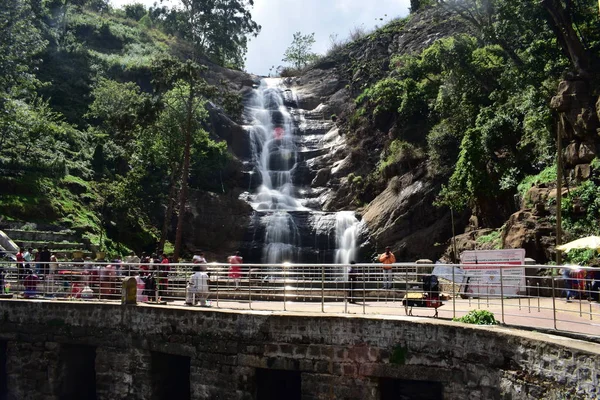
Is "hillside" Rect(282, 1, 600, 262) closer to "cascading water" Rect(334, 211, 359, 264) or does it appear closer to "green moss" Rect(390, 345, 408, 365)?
"cascading water" Rect(334, 211, 359, 264)

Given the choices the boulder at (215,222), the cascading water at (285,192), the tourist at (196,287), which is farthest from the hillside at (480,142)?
the tourist at (196,287)

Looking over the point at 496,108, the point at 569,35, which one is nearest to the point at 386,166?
the point at 496,108

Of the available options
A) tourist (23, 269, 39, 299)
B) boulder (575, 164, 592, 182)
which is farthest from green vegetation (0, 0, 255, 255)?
boulder (575, 164, 592, 182)

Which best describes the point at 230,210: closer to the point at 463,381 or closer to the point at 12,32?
the point at 12,32

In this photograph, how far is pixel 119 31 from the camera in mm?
68938

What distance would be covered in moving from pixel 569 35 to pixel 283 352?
20606 mm

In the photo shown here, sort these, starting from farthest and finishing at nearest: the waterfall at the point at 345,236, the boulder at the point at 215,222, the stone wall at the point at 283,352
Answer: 1. the boulder at the point at 215,222
2. the waterfall at the point at 345,236
3. the stone wall at the point at 283,352

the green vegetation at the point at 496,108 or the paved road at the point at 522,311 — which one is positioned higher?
the green vegetation at the point at 496,108

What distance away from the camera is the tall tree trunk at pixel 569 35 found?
76.9 feet

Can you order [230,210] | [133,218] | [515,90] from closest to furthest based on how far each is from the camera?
[515,90] → [133,218] → [230,210]

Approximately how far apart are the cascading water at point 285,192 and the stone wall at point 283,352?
20657 millimetres

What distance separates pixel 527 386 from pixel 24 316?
14.0 meters

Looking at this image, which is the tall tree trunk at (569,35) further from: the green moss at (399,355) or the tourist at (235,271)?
the green moss at (399,355)

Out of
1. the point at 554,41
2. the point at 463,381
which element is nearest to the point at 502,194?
the point at 554,41
